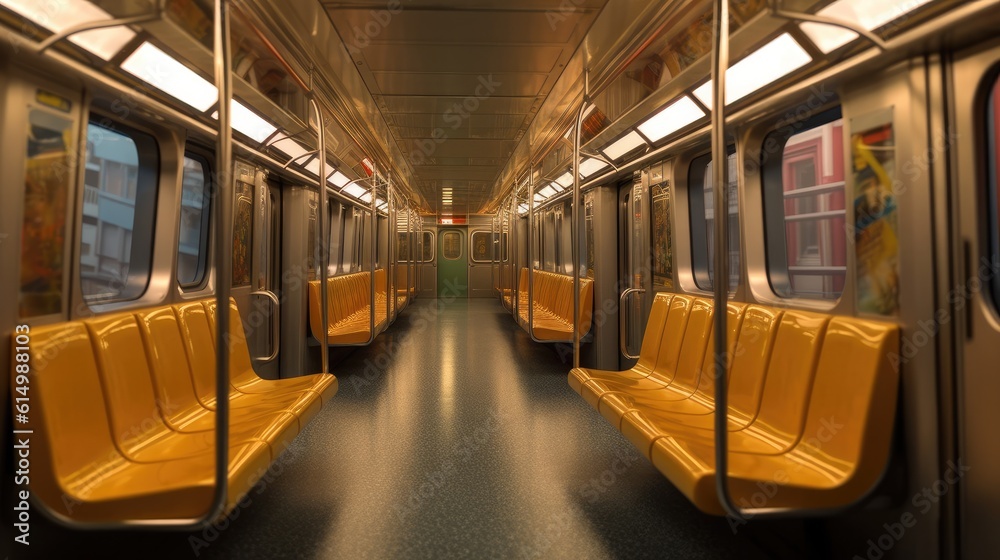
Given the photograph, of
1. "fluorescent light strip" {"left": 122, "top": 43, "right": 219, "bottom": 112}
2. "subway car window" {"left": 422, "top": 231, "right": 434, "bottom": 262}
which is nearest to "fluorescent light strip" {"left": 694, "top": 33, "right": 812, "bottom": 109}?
"fluorescent light strip" {"left": 122, "top": 43, "right": 219, "bottom": 112}


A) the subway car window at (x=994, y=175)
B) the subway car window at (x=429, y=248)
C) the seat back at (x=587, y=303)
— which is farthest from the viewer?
the subway car window at (x=429, y=248)

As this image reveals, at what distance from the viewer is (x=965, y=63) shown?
1.69 meters

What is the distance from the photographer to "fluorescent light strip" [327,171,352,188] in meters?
5.95

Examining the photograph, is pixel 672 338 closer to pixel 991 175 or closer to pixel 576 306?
pixel 576 306

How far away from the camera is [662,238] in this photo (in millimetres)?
4098

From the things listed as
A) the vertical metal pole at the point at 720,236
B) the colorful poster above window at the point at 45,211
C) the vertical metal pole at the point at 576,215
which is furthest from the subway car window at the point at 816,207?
the colorful poster above window at the point at 45,211

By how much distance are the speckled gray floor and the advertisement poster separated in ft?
3.78

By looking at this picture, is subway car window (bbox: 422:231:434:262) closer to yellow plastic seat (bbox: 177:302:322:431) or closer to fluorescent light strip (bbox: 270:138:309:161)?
fluorescent light strip (bbox: 270:138:309:161)

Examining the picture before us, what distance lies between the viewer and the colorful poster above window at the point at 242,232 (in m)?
3.83

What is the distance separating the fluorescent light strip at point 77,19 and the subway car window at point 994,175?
298 cm

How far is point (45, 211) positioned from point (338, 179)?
4.46 meters

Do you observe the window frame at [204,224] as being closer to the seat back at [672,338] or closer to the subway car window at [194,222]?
the subway car window at [194,222]

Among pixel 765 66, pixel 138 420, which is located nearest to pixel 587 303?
pixel 765 66

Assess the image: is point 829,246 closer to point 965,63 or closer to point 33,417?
point 965,63
